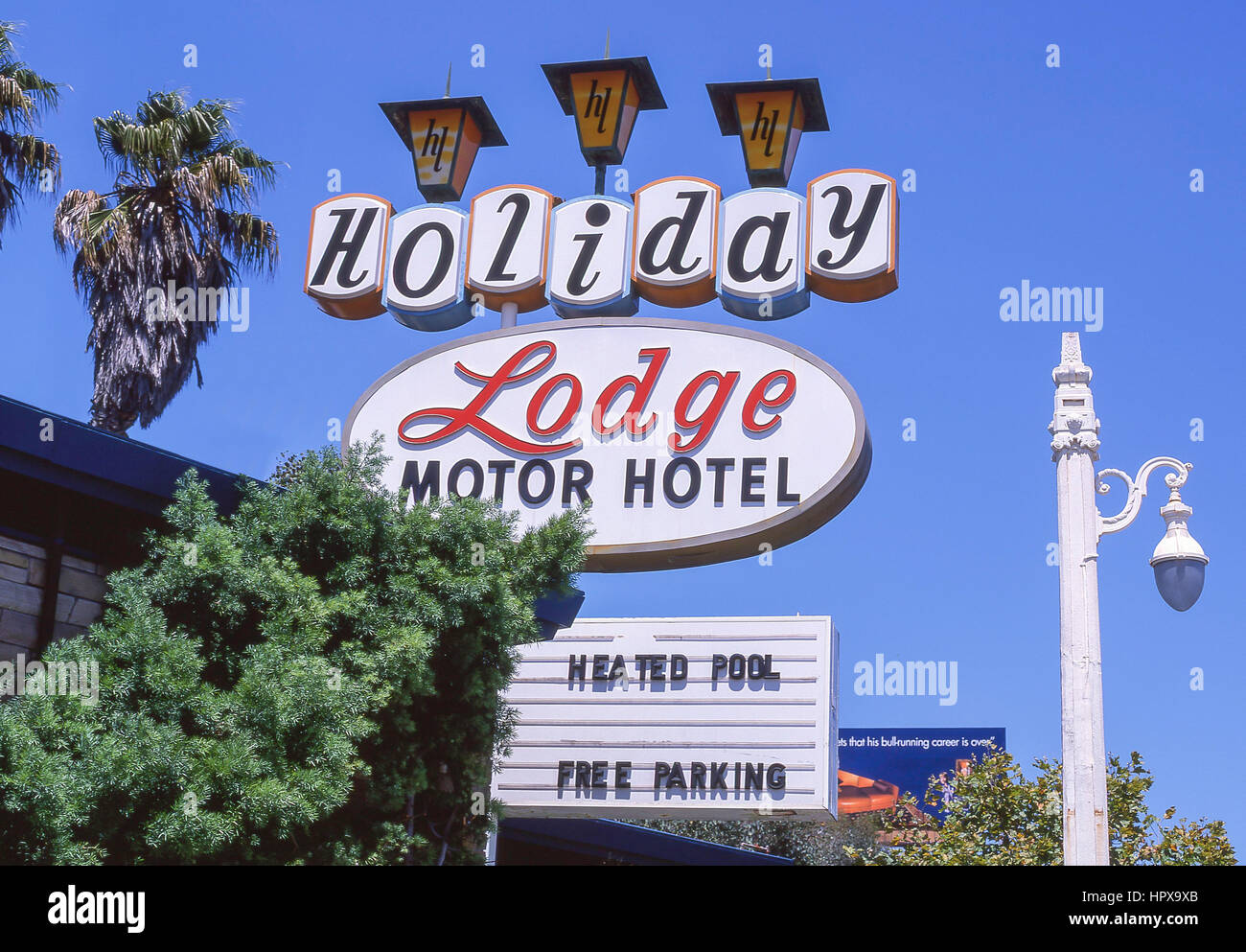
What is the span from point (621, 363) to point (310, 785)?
7.69m

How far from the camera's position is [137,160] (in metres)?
27.1

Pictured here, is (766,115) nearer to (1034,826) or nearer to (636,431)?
(636,431)

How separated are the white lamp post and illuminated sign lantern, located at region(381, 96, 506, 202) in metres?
8.94

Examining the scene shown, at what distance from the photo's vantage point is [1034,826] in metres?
24.6

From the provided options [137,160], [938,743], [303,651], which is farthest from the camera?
[938,743]

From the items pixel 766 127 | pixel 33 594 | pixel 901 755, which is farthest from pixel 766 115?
pixel 901 755

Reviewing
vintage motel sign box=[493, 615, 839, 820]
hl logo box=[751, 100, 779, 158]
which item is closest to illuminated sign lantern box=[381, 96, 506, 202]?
hl logo box=[751, 100, 779, 158]

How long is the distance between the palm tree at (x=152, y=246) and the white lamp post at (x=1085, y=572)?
671 inches

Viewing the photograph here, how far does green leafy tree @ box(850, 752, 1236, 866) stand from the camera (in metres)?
23.5

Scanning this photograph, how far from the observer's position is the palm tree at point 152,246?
26.5 metres

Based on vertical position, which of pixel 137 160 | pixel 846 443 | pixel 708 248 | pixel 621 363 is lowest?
pixel 846 443
